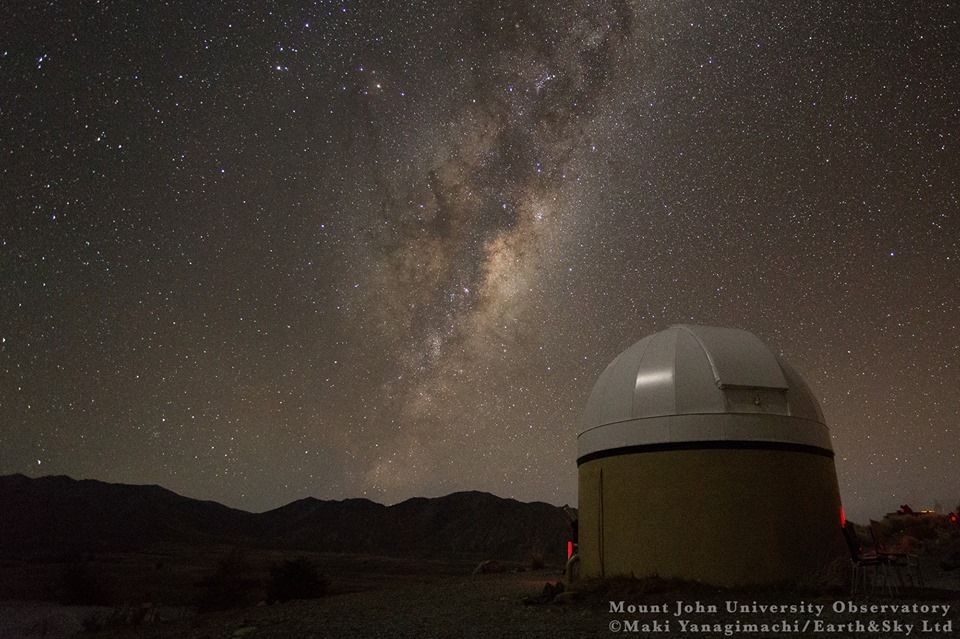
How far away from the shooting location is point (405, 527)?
67562 millimetres

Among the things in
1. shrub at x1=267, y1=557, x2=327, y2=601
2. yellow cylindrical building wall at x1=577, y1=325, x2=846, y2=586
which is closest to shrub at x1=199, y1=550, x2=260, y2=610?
shrub at x1=267, y1=557, x2=327, y2=601

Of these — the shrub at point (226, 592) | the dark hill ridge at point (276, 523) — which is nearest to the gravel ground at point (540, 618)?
the shrub at point (226, 592)

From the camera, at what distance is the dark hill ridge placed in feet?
178

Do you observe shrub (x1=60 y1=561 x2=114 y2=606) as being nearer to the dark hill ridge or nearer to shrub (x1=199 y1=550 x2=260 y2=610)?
shrub (x1=199 y1=550 x2=260 y2=610)

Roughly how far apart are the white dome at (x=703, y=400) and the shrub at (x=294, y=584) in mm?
6697

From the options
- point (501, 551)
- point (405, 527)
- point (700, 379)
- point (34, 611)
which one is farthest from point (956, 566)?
point (405, 527)

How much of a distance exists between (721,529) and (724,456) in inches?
39.9

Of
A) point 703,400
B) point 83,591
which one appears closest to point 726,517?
point 703,400

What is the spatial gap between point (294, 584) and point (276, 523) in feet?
219

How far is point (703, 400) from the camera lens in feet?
30.3

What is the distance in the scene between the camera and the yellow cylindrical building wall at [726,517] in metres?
8.55

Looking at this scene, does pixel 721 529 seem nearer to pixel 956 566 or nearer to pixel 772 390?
pixel 772 390

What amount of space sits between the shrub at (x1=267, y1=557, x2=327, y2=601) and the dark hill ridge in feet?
133

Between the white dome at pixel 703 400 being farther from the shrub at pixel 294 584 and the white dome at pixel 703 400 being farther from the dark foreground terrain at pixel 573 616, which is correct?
the shrub at pixel 294 584
